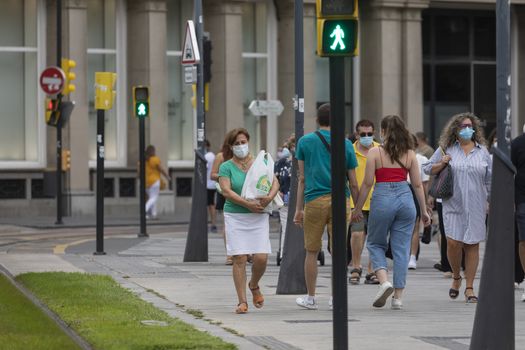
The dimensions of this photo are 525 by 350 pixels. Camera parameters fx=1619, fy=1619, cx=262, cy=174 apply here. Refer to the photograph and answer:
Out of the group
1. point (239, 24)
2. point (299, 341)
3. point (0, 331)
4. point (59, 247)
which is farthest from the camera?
point (239, 24)

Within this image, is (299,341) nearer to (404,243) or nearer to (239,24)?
(404,243)

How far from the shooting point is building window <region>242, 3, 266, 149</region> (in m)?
45.0

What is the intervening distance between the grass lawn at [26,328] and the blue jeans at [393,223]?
322 centimetres

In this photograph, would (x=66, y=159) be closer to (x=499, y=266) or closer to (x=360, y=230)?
(x=360, y=230)

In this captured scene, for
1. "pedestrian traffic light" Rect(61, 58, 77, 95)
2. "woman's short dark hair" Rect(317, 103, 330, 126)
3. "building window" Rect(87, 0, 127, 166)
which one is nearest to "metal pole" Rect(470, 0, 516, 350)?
"woman's short dark hair" Rect(317, 103, 330, 126)

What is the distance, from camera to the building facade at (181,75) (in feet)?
134

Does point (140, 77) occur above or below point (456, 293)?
above

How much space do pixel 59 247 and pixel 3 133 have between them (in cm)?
1595

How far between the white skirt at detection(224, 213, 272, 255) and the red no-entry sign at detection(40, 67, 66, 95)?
69.7 ft

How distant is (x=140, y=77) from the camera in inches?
1651

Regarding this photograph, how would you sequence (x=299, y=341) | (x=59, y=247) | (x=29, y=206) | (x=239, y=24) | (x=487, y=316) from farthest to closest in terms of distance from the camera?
(x=239, y=24)
(x=29, y=206)
(x=59, y=247)
(x=299, y=341)
(x=487, y=316)

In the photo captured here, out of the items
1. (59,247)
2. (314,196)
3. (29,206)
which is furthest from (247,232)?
(29,206)

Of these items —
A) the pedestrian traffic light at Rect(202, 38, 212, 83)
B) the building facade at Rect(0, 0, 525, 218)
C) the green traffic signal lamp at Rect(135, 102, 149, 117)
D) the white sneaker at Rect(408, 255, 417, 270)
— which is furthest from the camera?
the building facade at Rect(0, 0, 525, 218)

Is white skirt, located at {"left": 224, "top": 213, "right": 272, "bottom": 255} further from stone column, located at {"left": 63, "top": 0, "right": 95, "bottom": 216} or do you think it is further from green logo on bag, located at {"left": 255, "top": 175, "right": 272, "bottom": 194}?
stone column, located at {"left": 63, "top": 0, "right": 95, "bottom": 216}
